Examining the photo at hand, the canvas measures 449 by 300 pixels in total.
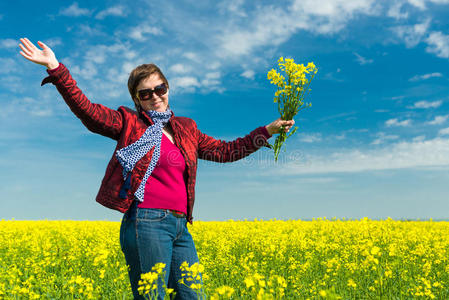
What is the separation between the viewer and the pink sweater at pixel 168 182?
260 centimetres

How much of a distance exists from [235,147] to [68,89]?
5.41ft

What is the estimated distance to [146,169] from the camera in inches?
104

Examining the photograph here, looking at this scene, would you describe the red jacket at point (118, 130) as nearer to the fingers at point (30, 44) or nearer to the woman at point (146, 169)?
the woman at point (146, 169)

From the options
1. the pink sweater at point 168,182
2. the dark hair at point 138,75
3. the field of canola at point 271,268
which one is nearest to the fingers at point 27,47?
the dark hair at point 138,75

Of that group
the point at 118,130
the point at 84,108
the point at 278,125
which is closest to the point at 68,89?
the point at 84,108

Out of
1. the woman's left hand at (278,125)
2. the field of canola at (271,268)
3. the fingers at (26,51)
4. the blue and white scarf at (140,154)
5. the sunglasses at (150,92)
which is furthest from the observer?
the field of canola at (271,268)

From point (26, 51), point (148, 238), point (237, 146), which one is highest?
point (26, 51)

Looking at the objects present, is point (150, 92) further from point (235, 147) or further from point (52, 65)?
point (235, 147)

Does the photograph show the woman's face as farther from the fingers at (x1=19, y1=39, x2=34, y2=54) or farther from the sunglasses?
the fingers at (x1=19, y1=39, x2=34, y2=54)

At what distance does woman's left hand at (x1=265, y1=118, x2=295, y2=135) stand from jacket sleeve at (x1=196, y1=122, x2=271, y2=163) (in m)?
0.05

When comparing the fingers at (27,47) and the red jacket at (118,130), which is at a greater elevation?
the fingers at (27,47)

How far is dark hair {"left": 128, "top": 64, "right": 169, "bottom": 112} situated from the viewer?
9.86 feet

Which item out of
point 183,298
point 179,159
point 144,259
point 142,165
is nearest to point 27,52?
point 142,165

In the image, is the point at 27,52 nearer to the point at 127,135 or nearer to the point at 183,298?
the point at 127,135
